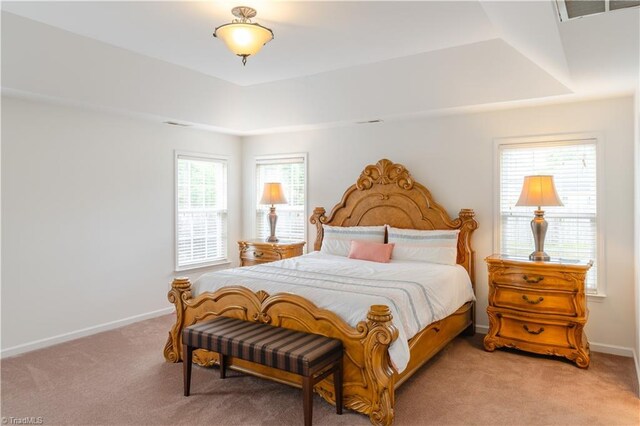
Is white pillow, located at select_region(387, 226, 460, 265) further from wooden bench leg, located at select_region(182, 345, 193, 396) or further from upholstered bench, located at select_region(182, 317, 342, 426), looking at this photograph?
wooden bench leg, located at select_region(182, 345, 193, 396)

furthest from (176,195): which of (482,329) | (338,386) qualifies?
(482,329)

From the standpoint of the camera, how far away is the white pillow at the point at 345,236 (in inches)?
191

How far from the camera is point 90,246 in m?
4.49

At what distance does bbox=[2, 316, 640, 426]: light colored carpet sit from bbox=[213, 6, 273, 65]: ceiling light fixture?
2.47 meters

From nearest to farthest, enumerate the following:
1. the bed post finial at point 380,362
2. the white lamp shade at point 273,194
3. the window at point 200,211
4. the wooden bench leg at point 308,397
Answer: the wooden bench leg at point 308,397, the bed post finial at point 380,362, the window at point 200,211, the white lamp shade at point 273,194

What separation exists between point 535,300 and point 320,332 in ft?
→ 6.67

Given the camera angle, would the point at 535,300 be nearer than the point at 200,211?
Yes

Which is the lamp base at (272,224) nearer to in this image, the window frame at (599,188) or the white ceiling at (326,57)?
the white ceiling at (326,57)

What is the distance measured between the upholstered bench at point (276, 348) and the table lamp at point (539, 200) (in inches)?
87.4

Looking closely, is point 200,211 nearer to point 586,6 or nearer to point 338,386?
point 338,386

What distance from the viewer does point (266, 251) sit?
18.2ft

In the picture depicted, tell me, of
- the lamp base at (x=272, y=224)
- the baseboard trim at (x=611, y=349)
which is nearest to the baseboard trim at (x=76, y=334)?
the lamp base at (x=272, y=224)

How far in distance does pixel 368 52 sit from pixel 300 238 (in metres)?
2.64

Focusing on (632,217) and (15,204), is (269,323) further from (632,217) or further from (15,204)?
(632,217)
